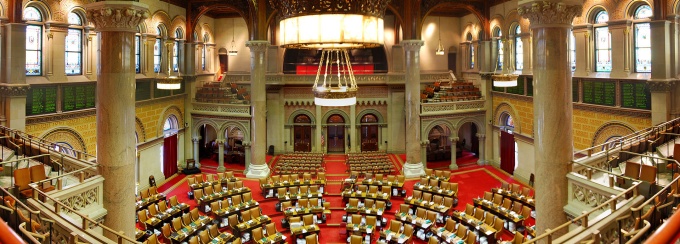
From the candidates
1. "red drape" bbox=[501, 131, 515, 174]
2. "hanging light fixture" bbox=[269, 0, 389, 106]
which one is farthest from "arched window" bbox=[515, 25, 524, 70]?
"hanging light fixture" bbox=[269, 0, 389, 106]

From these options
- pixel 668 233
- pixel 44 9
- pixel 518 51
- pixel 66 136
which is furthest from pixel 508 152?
pixel 668 233

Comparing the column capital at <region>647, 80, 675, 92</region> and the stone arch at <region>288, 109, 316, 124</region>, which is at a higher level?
the column capital at <region>647, 80, 675, 92</region>

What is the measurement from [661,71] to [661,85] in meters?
0.48

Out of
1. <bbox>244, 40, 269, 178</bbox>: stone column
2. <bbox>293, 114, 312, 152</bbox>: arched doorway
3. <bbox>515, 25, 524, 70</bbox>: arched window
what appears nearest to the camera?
<bbox>244, 40, 269, 178</bbox>: stone column

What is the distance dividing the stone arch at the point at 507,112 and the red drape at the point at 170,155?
17941 millimetres

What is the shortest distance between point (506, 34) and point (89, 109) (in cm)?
2004

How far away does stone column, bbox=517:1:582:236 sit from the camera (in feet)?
27.9

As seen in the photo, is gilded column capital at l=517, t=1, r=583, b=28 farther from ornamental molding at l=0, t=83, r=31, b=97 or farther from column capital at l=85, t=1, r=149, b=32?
ornamental molding at l=0, t=83, r=31, b=97

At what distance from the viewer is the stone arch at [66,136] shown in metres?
15.5

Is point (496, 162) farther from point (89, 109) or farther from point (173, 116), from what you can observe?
point (89, 109)

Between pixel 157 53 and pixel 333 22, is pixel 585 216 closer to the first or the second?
pixel 333 22

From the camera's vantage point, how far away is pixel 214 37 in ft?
95.7

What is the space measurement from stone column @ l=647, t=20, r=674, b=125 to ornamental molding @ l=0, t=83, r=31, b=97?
20.6 meters

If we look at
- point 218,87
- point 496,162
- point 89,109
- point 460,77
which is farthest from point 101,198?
point 460,77
